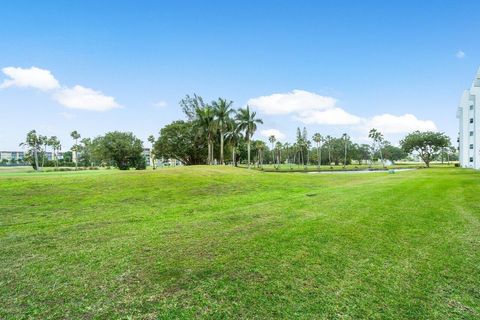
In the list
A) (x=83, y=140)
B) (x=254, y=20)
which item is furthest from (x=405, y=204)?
(x=83, y=140)

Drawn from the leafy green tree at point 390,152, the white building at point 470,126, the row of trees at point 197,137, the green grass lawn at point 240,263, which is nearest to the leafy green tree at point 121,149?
the row of trees at point 197,137

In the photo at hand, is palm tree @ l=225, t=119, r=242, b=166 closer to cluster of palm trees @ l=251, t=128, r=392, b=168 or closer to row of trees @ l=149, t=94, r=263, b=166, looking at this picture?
row of trees @ l=149, t=94, r=263, b=166

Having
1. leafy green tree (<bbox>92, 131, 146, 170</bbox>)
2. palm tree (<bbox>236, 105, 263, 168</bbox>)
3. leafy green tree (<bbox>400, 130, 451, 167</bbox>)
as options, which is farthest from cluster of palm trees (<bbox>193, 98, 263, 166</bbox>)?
leafy green tree (<bbox>400, 130, 451, 167</bbox>)

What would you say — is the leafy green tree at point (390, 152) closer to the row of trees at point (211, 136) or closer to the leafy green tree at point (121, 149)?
the row of trees at point (211, 136)

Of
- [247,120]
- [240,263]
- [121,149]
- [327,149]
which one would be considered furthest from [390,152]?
[240,263]

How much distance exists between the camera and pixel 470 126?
155 feet

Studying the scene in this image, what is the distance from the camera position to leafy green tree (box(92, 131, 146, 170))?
199 feet

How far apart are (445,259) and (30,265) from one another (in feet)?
23.1

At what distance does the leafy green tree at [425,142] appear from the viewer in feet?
235

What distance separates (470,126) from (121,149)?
2672 inches

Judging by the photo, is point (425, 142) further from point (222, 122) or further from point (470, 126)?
point (222, 122)

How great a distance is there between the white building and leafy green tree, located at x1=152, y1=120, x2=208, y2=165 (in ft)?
145

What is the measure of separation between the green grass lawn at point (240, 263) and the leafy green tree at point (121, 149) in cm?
5561

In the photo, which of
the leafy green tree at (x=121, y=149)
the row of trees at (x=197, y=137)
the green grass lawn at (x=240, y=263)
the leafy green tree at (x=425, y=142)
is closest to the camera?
the green grass lawn at (x=240, y=263)
